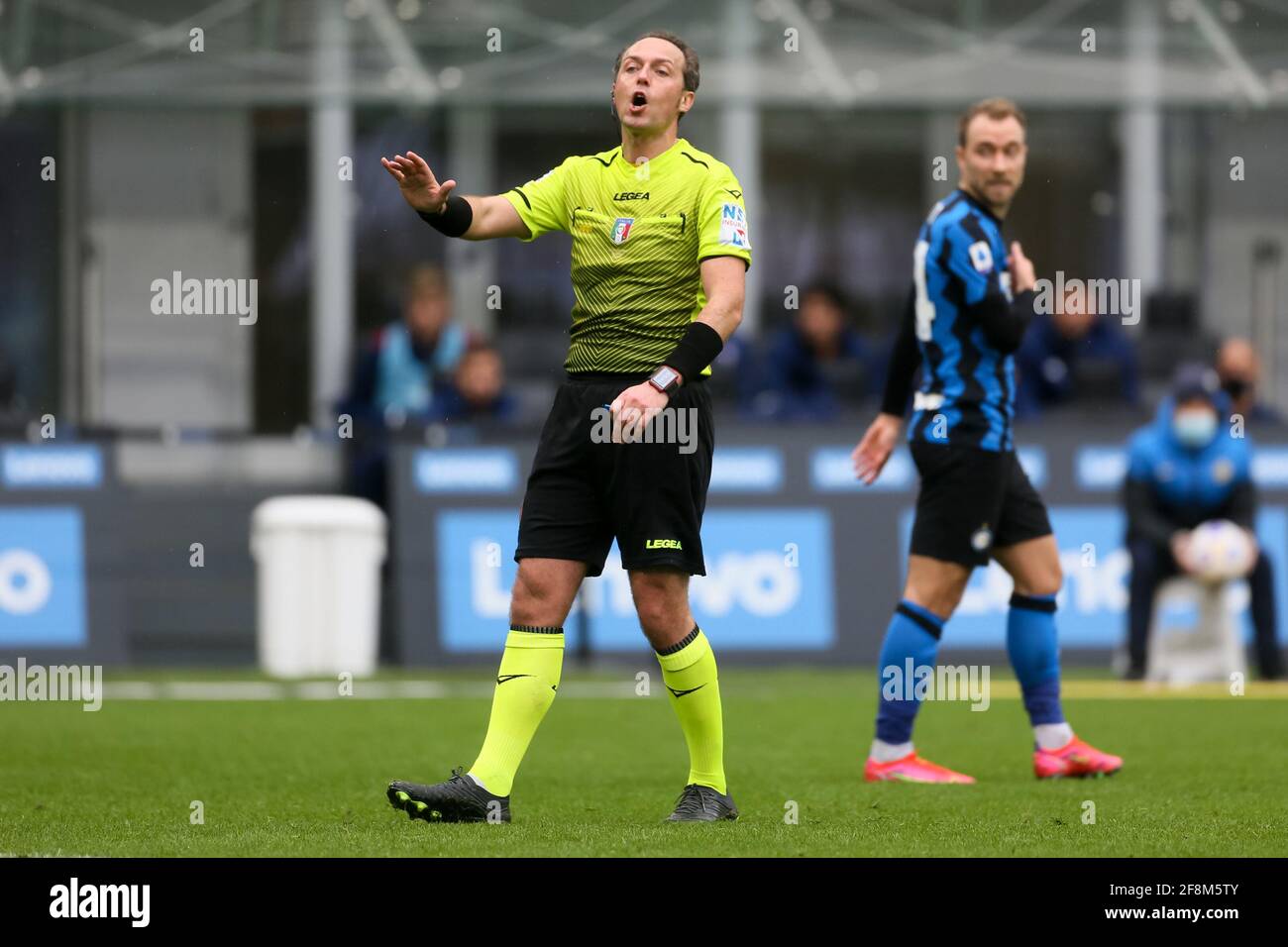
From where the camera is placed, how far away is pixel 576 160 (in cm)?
679

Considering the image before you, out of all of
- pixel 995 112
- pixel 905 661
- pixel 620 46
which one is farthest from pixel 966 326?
pixel 620 46

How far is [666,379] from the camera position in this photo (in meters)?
6.16

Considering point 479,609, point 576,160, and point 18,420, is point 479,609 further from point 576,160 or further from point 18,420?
point 576,160

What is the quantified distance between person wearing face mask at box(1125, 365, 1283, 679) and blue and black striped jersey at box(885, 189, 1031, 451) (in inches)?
225

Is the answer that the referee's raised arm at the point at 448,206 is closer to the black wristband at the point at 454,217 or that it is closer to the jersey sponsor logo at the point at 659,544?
the black wristband at the point at 454,217

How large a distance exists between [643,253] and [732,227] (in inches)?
11.4

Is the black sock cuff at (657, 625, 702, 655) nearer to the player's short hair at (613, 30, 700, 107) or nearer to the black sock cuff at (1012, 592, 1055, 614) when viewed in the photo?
the player's short hair at (613, 30, 700, 107)

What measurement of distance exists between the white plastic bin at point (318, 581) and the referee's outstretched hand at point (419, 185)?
774 cm

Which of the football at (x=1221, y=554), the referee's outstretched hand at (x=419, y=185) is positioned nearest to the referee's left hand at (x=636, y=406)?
the referee's outstretched hand at (x=419, y=185)

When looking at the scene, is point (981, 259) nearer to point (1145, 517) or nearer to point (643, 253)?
point (643, 253)

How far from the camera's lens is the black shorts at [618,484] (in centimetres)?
643

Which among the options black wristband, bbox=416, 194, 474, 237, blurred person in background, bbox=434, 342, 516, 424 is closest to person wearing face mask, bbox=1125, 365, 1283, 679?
→ blurred person in background, bbox=434, 342, 516, 424

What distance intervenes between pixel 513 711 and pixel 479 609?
25.7 feet

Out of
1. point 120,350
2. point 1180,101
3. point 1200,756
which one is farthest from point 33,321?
point 1200,756
